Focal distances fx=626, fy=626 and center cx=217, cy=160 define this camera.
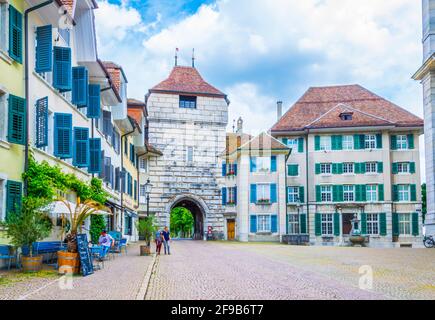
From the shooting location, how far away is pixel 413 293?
12.9 meters

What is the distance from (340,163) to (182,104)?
1513cm

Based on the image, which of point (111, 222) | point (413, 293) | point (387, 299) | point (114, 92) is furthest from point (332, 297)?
point (111, 222)

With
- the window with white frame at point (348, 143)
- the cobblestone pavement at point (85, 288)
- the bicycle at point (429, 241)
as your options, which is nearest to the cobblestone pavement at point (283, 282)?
the cobblestone pavement at point (85, 288)

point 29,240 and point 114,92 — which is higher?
point 114,92

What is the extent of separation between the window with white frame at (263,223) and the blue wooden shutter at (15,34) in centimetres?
3780

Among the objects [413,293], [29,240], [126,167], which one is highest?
[126,167]

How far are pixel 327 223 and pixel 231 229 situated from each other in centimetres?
857

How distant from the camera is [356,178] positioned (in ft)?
183

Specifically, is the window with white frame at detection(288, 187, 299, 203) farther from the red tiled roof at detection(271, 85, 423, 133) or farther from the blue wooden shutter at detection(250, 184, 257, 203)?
the red tiled roof at detection(271, 85, 423, 133)

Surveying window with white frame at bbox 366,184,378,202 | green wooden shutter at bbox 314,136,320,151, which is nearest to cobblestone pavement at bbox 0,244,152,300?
green wooden shutter at bbox 314,136,320,151

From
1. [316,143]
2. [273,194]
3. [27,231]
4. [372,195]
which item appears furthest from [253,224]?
[27,231]

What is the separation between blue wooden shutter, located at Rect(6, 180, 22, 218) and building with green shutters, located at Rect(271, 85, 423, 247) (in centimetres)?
3901

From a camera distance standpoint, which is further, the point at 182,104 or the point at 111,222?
the point at 182,104
